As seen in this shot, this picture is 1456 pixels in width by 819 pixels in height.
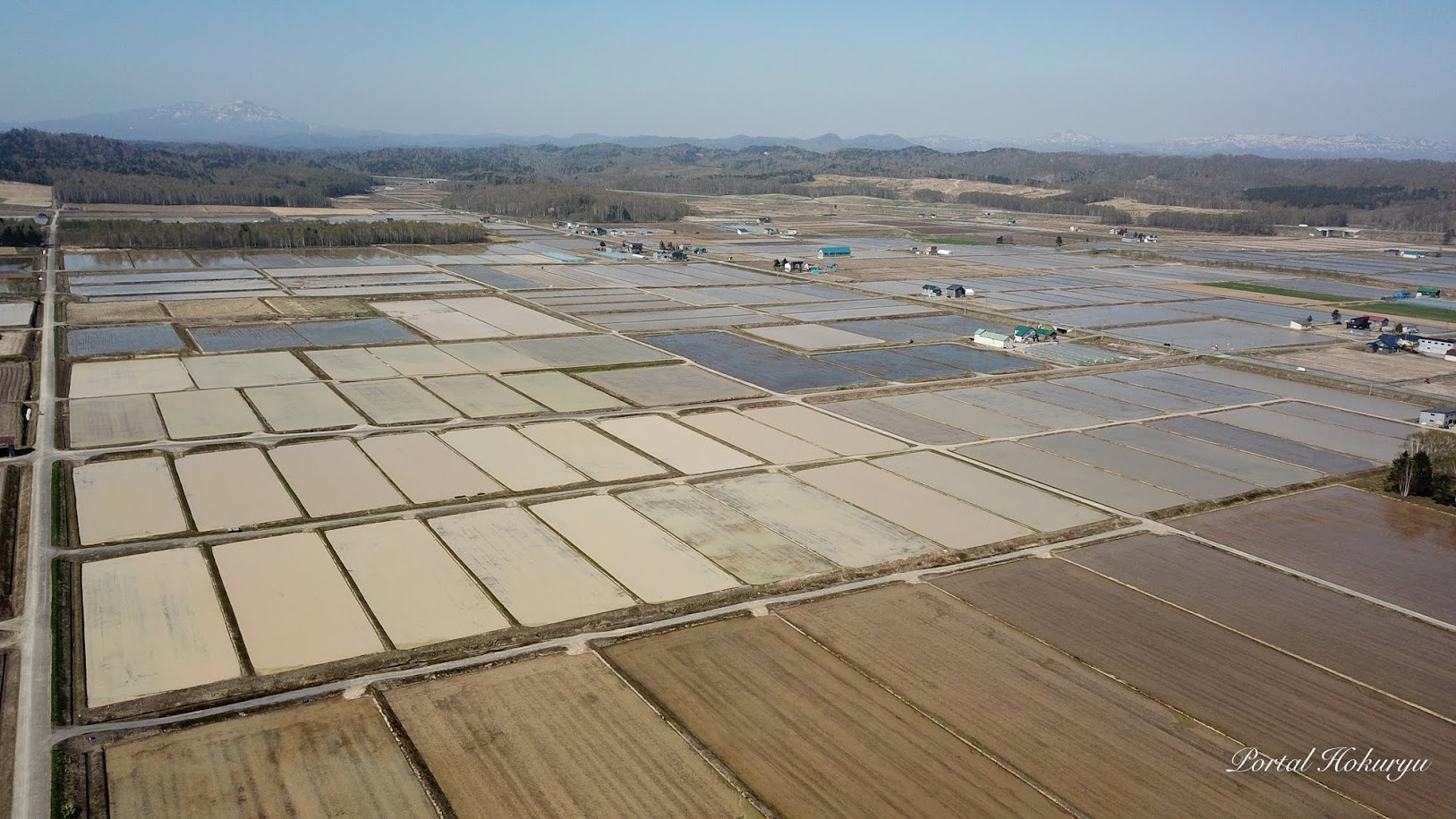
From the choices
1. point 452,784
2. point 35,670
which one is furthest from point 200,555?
point 452,784

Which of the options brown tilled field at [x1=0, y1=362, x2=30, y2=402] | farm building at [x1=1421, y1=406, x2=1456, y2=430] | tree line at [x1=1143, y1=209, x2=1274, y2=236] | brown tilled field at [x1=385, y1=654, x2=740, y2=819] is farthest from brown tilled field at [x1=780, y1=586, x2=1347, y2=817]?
tree line at [x1=1143, y1=209, x2=1274, y2=236]

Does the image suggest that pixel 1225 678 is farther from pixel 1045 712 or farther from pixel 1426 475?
pixel 1426 475

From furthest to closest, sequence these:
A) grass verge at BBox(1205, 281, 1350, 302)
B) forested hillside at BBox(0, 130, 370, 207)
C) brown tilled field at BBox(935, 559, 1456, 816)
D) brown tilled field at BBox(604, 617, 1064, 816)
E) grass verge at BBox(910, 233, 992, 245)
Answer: forested hillside at BBox(0, 130, 370, 207), grass verge at BBox(910, 233, 992, 245), grass verge at BBox(1205, 281, 1350, 302), brown tilled field at BBox(935, 559, 1456, 816), brown tilled field at BBox(604, 617, 1064, 816)

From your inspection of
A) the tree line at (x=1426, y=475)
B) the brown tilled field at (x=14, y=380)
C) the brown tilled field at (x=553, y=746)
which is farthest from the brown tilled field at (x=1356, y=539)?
the brown tilled field at (x=14, y=380)

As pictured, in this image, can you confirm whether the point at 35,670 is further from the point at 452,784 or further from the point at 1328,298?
the point at 1328,298

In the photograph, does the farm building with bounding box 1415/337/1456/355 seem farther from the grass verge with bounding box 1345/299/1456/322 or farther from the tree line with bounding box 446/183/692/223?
the tree line with bounding box 446/183/692/223

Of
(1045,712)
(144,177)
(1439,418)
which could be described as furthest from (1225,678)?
(144,177)
